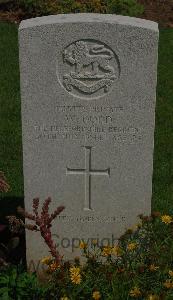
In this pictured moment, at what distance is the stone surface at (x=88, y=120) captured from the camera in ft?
13.7

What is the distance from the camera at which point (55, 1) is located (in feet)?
36.6

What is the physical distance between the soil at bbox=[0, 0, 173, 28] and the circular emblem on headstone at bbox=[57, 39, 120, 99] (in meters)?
7.36

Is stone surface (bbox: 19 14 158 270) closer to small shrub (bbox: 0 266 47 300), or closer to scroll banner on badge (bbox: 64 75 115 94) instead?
scroll banner on badge (bbox: 64 75 115 94)

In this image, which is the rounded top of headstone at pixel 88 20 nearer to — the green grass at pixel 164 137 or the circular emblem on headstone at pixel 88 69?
the circular emblem on headstone at pixel 88 69

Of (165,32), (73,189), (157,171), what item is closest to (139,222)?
(73,189)

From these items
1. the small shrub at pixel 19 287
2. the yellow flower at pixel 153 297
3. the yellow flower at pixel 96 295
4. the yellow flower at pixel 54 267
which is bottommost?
the small shrub at pixel 19 287

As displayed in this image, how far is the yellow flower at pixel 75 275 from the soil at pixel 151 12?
8.10m

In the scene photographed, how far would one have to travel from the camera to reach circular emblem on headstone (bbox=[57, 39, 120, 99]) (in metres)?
4.21

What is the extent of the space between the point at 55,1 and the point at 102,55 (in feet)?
23.8

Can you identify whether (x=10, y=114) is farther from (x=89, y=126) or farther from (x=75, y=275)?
(x=75, y=275)

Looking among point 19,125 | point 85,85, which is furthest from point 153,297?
point 19,125

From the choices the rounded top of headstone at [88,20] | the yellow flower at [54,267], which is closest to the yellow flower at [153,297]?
the yellow flower at [54,267]

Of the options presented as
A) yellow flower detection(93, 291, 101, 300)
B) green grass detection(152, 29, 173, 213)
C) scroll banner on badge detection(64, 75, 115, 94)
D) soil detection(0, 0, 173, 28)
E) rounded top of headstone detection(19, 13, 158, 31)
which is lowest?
yellow flower detection(93, 291, 101, 300)

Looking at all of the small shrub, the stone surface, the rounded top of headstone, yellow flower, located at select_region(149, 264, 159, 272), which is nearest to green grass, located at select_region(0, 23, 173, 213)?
the stone surface
